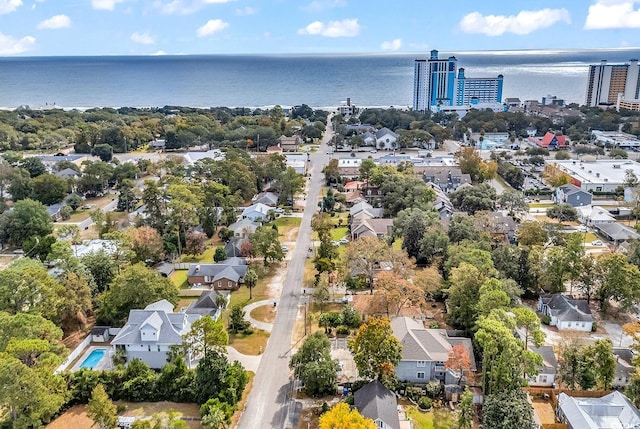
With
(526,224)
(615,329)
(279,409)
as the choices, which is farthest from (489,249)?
(279,409)

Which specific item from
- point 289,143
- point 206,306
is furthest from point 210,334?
point 289,143

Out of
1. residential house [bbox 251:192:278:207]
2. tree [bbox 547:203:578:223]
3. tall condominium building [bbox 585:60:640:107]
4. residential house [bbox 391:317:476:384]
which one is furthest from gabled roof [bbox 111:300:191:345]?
tall condominium building [bbox 585:60:640:107]

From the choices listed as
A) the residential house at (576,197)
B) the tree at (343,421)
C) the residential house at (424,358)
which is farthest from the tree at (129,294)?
the residential house at (576,197)

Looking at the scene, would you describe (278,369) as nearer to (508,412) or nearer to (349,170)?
(508,412)

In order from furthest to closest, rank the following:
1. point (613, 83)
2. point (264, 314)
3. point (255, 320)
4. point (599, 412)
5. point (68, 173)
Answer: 1. point (613, 83)
2. point (68, 173)
3. point (264, 314)
4. point (255, 320)
5. point (599, 412)

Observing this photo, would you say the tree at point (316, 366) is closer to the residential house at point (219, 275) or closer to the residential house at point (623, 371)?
the residential house at point (219, 275)

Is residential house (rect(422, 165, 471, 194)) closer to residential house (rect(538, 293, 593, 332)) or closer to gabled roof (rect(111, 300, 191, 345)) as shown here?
residential house (rect(538, 293, 593, 332))
